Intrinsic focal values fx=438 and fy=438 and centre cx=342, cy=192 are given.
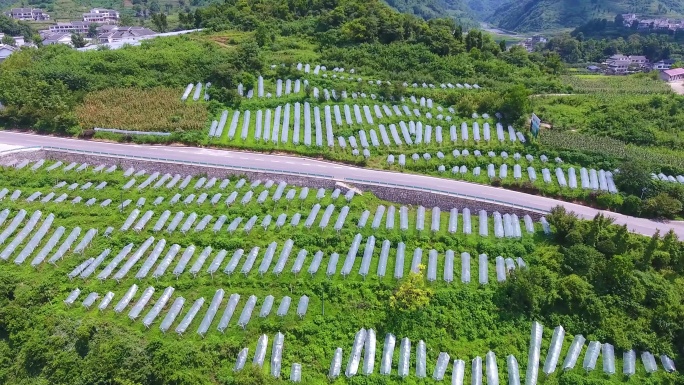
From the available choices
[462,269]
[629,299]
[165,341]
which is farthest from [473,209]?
[165,341]

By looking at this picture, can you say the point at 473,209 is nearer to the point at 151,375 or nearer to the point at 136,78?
the point at 151,375

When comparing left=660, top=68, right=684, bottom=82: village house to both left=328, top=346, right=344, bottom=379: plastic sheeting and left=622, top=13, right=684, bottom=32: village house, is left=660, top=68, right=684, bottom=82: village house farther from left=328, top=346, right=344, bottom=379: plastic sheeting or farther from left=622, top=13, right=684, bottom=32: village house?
left=622, top=13, right=684, bottom=32: village house

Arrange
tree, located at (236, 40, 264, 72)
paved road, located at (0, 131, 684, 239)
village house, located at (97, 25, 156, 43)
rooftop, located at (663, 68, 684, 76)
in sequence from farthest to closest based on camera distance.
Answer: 1. village house, located at (97, 25, 156, 43)
2. rooftop, located at (663, 68, 684, 76)
3. tree, located at (236, 40, 264, 72)
4. paved road, located at (0, 131, 684, 239)

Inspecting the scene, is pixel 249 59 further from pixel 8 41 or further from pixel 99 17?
pixel 99 17

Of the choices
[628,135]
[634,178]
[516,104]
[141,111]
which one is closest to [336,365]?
[634,178]

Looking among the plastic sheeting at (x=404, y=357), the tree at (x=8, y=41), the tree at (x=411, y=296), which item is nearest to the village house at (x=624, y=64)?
the tree at (x=411, y=296)

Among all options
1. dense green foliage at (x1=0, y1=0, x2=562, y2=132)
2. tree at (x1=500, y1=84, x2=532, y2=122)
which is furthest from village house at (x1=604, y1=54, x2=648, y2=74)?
tree at (x1=500, y1=84, x2=532, y2=122)

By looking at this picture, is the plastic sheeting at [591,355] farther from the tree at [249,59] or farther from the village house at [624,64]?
the village house at [624,64]
